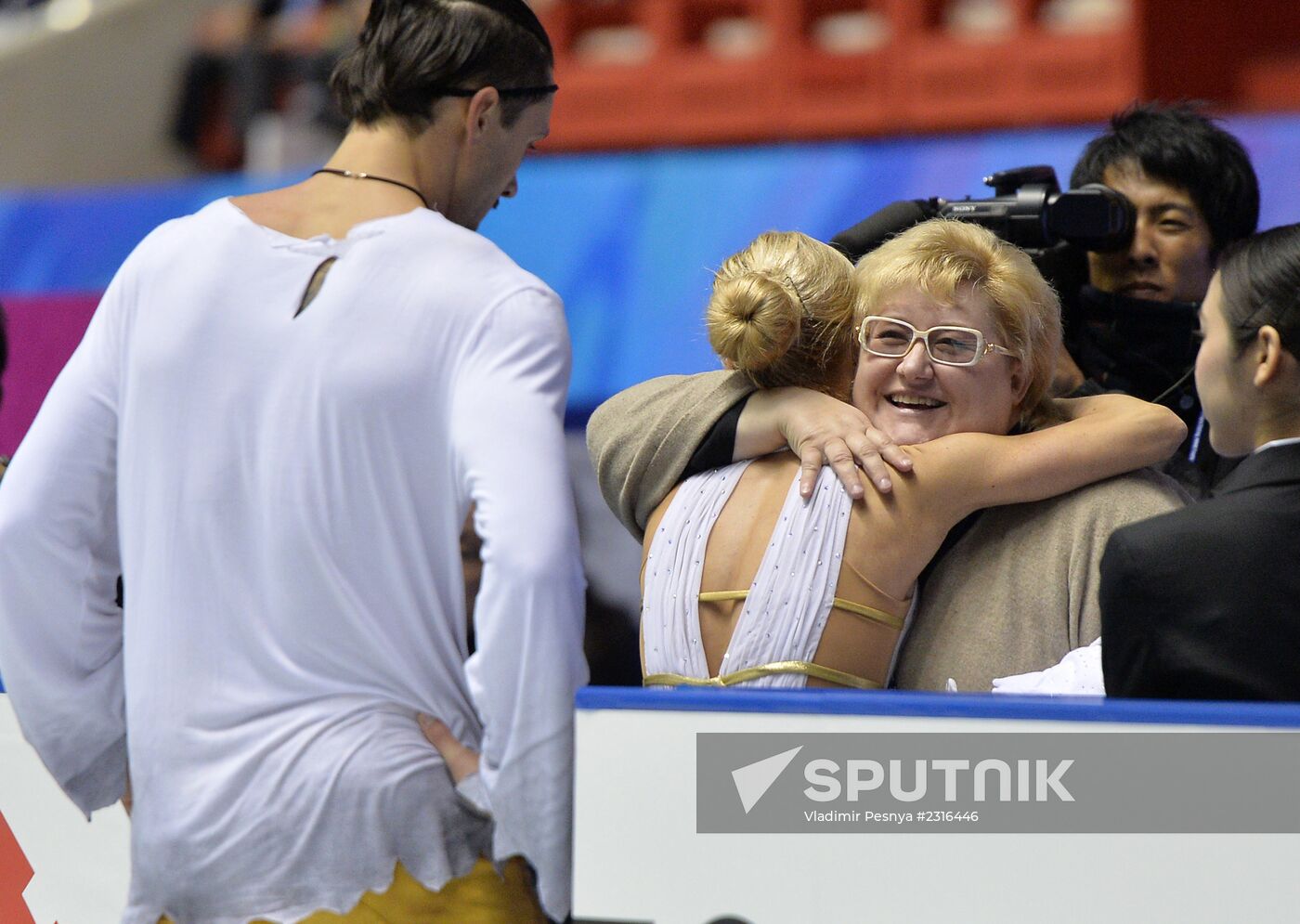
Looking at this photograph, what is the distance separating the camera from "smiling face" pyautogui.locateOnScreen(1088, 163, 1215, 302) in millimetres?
2426

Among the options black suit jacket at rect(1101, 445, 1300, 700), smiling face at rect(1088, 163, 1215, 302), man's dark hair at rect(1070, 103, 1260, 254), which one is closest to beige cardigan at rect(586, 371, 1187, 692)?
black suit jacket at rect(1101, 445, 1300, 700)

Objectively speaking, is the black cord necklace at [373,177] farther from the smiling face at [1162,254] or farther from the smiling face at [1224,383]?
the smiling face at [1162,254]

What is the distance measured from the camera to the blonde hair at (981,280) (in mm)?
1694

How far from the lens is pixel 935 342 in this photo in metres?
1.69

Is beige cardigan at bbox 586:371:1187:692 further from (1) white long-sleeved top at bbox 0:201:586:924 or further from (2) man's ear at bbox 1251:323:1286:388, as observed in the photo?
(1) white long-sleeved top at bbox 0:201:586:924

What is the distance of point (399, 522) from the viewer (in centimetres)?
134

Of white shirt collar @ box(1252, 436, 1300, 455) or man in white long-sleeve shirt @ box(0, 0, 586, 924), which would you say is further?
white shirt collar @ box(1252, 436, 1300, 455)

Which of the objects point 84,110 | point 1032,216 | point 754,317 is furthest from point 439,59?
point 84,110

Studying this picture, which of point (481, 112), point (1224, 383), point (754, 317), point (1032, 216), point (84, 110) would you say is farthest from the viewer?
point (84, 110)

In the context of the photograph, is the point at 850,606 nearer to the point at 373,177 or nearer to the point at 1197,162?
the point at 373,177

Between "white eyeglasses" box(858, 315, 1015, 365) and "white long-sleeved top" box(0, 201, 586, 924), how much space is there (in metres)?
0.47

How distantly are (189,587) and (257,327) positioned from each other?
23 cm

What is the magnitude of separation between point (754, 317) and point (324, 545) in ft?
1.81

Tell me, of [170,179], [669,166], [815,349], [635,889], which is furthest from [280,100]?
[635,889]
